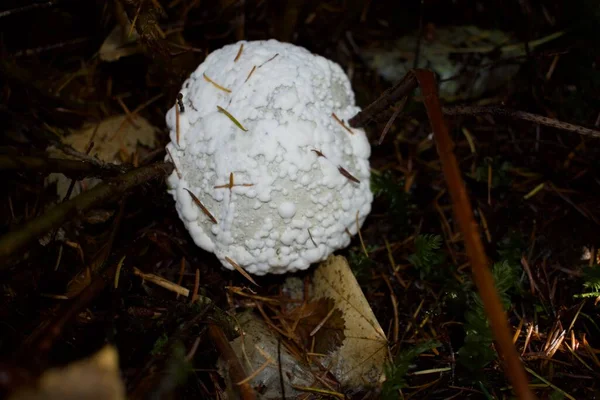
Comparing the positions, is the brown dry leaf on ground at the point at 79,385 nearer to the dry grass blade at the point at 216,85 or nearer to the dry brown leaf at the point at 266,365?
the dry brown leaf at the point at 266,365

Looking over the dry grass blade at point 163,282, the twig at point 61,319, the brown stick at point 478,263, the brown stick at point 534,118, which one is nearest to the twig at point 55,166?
the twig at point 61,319

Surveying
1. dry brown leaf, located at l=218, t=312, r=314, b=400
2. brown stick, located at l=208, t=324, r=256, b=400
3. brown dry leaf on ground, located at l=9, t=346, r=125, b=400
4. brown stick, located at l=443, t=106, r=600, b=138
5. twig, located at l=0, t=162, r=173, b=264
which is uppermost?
brown stick, located at l=443, t=106, r=600, b=138

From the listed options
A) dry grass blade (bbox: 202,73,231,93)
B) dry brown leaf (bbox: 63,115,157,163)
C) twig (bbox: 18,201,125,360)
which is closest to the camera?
twig (bbox: 18,201,125,360)

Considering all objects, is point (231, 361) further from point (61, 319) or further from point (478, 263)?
point (478, 263)

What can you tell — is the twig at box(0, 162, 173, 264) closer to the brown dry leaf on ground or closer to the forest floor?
the forest floor

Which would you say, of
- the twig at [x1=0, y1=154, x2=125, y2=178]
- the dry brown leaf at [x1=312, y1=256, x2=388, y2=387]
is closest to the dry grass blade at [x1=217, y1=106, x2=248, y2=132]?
the twig at [x1=0, y1=154, x2=125, y2=178]

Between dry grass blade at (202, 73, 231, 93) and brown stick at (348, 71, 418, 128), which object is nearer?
brown stick at (348, 71, 418, 128)

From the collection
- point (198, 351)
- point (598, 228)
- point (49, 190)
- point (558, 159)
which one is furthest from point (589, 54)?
point (49, 190)
